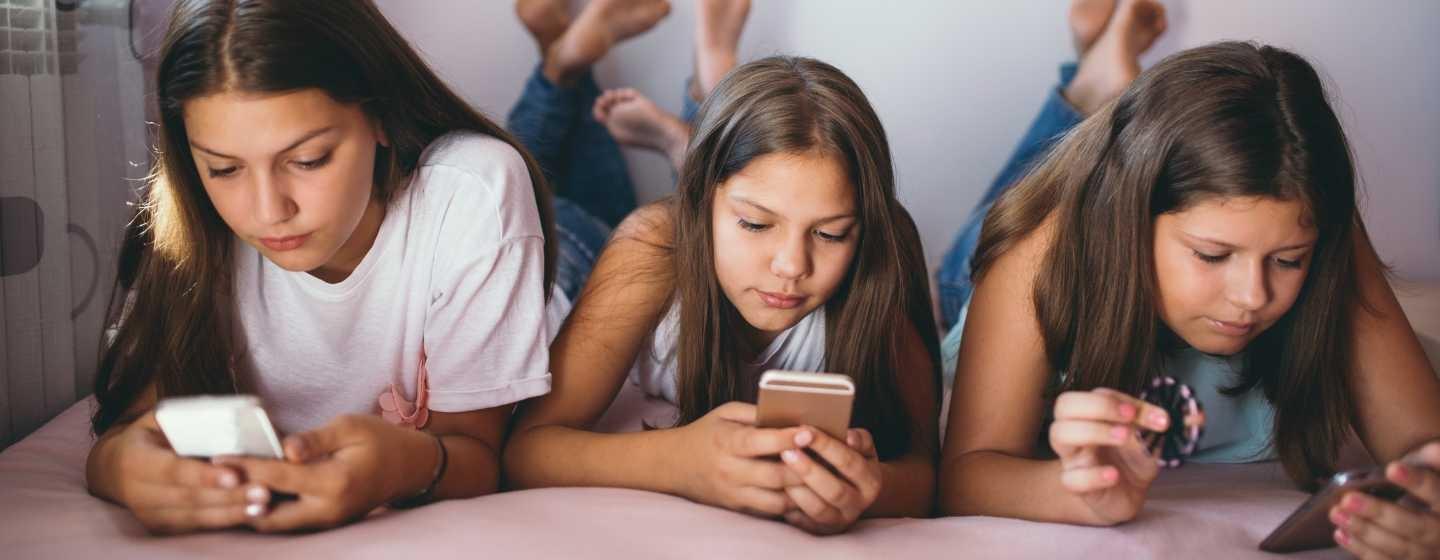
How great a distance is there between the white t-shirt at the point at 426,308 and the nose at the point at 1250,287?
0.65m

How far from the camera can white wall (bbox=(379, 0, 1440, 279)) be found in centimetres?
219

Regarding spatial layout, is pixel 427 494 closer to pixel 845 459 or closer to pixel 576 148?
pixel 845 459

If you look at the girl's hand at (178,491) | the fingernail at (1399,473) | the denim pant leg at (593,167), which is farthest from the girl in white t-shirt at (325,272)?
the denim pant leg at (593,167)

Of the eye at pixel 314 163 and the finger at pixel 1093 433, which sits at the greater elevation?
the eye at pixel 314 163

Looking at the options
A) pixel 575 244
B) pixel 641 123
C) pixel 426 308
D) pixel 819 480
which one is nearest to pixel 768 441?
pixel 819 480

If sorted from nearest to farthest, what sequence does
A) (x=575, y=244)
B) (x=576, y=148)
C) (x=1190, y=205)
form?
(x=1190, y=205), (x=575, y=244), (x=576, y=148)

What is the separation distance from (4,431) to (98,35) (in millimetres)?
464

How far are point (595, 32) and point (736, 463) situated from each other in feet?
3.80

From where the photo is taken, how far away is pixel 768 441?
0.95 m

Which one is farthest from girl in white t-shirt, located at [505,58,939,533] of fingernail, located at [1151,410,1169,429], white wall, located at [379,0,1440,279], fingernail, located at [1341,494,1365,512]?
white wall, located at [379,0,1440,279]

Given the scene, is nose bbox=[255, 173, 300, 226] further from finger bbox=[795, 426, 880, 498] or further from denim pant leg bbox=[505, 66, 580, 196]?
denim pant leg bbox=[505, 66, 580, 196]

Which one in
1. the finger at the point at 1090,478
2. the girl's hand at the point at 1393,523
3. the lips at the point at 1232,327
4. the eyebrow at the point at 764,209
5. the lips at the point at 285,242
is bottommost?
the girl's hand at the point at 1393,523

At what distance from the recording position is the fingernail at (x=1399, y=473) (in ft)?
2.88

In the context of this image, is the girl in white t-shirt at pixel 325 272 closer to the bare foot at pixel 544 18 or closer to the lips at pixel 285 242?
the lips at pixel 285 242
